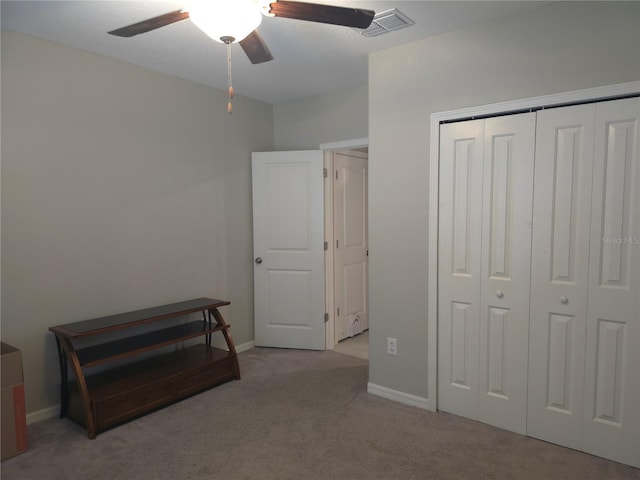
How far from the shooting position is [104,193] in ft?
10.0

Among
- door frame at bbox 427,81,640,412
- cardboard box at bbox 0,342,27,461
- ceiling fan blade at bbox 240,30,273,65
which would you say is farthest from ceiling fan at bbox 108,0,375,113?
cardboard box at bbox 0,342,27,461

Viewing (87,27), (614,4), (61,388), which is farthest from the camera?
(61,388)

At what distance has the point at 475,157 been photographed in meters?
2.59

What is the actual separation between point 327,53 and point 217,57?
0.81 m

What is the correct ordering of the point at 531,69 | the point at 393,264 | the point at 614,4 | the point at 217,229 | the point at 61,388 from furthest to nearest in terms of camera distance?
the point at 217,229
the point at 393,264
the point at 61,388
the point at 531,69
the point at 614,4

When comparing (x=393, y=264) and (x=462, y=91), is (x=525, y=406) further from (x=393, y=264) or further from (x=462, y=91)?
(x=462, y=91)

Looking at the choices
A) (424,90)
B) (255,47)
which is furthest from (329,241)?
(255,47)

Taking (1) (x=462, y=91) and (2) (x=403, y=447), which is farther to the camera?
(1) (x=462, y=91)

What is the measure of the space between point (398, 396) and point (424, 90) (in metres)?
2.14

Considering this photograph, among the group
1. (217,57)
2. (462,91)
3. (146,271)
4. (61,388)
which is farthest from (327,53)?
(61,388)

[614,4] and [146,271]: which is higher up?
[614,4]

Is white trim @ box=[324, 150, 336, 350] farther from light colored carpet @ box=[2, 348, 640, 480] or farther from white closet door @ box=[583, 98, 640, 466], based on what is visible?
white closet door @ box=[583, 98, 640, 466]

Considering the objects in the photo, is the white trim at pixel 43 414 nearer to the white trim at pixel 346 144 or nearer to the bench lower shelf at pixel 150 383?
the bench lower shelf at pixel 150 383

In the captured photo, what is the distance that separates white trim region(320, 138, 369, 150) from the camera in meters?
3.79
